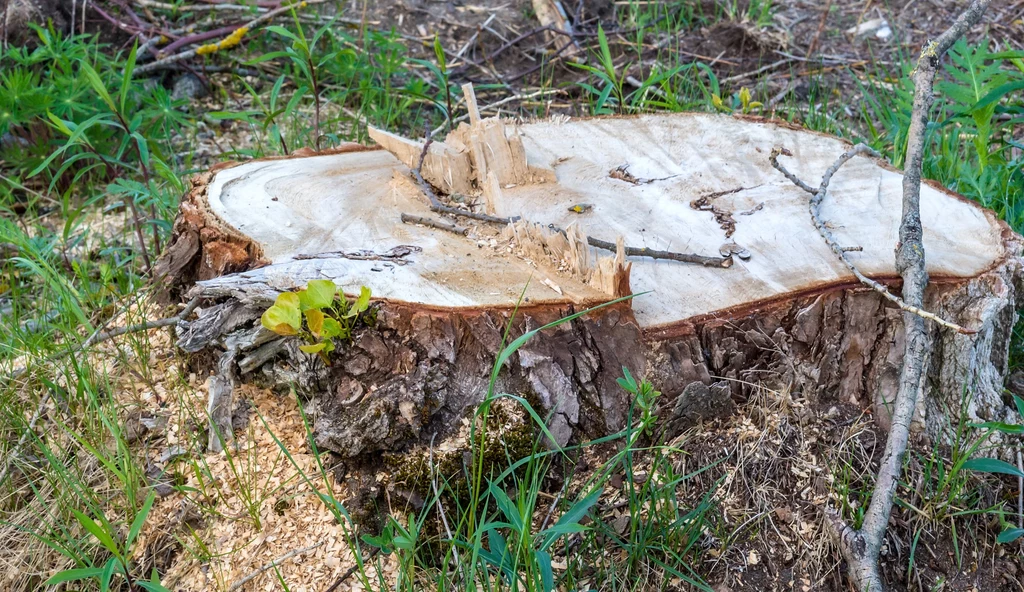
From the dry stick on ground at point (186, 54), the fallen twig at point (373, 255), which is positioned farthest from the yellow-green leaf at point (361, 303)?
the dry stick on ground at point (186, 54)

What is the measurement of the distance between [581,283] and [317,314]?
A: 56 centimetres

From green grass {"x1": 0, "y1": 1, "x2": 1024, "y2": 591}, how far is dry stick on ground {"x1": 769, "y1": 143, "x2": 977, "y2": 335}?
362 millimetres

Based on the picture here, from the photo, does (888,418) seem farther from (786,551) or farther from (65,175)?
(65,175)

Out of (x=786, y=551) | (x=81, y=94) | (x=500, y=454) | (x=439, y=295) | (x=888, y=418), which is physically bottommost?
(x=786, y=551)

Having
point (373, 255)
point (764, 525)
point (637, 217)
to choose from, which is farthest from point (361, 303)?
point (764, 525)

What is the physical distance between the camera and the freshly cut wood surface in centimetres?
174

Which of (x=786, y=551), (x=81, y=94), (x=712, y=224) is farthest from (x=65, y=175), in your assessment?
(x=786, y=551)

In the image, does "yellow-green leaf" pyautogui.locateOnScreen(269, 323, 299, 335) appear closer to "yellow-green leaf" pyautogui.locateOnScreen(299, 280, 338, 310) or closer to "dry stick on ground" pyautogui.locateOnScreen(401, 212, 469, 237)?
"yellow-green leaf" pyautogui.locateOnScreen(299, 280, 338, 310)

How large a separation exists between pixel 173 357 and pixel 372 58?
219 centimetres

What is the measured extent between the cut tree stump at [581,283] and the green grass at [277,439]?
4.4 inches

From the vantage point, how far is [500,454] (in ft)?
5.66

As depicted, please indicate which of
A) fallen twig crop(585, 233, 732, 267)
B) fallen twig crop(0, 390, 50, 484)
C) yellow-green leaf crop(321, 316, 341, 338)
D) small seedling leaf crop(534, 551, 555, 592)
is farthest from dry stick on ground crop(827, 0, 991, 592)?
fallen twig crop(0, 390, 50, 484)

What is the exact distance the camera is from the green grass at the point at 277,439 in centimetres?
163

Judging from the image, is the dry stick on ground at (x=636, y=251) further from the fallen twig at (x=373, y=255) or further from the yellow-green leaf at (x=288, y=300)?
the yellow-green leaf at (x=288, y=300)
